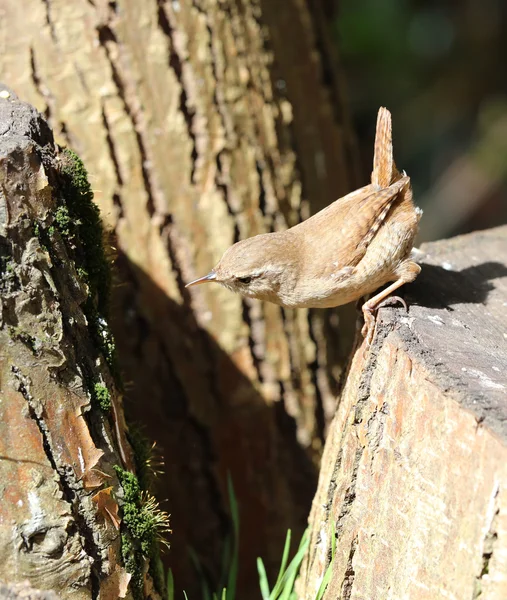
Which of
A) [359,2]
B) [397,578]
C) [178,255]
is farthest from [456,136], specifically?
[397,578]

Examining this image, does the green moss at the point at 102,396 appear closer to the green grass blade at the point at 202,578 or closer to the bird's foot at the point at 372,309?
the bird's foot at the point at 372,309

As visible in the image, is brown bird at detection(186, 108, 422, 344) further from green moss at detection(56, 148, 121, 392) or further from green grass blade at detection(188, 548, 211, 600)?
green grass blade at detection(188, 548, 211, 600)

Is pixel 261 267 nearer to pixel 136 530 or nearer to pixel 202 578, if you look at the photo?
pixel 136 530

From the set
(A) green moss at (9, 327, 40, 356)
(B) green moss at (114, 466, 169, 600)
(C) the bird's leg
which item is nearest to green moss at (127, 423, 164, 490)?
(B) green moss at (114, 466, 169, 600)

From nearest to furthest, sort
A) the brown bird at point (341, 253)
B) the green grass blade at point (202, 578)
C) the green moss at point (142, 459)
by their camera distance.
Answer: the green moss at point (142, 459) < the brown bird at point (341, 253) < the green grass blade at point (202, 578)

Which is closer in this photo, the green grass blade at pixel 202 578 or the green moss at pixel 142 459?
the green moss at pixel 142 459

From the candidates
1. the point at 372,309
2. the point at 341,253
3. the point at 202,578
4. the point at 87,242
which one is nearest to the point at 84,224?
the point at 87,242

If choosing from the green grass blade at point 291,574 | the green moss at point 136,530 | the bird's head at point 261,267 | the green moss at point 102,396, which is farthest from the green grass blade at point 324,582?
the bird's head at point 261,267
